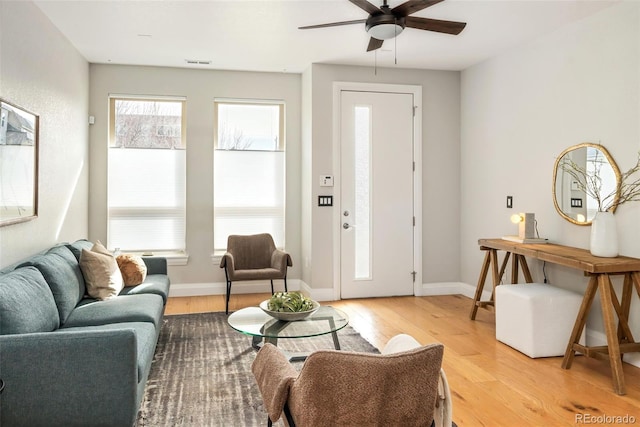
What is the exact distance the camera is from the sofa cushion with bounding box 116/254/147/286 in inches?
156

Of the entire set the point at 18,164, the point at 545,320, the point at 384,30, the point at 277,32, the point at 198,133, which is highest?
the point at 277,32

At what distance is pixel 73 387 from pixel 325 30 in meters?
3.40

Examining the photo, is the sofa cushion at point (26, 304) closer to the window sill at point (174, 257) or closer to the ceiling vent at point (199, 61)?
the window sill at point (174, 257)

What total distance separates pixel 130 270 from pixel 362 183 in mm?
2707

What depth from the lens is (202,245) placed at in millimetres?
5551

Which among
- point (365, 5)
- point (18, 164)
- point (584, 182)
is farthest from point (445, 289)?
point (18, 164)

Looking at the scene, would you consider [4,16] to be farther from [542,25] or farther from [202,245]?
[542,25]

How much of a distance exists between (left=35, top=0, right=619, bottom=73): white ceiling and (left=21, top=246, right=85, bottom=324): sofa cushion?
6.41 ft

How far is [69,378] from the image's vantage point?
6.87ft

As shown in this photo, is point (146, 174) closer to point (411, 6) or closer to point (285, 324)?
point (285, 324)

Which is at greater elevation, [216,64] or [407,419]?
[216,64]

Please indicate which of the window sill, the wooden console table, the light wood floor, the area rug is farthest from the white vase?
the window sill

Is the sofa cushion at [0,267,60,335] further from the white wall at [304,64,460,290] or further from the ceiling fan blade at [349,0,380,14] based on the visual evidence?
the white wall at [304,64,460,290]

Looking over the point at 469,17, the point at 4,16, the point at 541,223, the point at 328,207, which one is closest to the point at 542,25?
the point at 469,17
